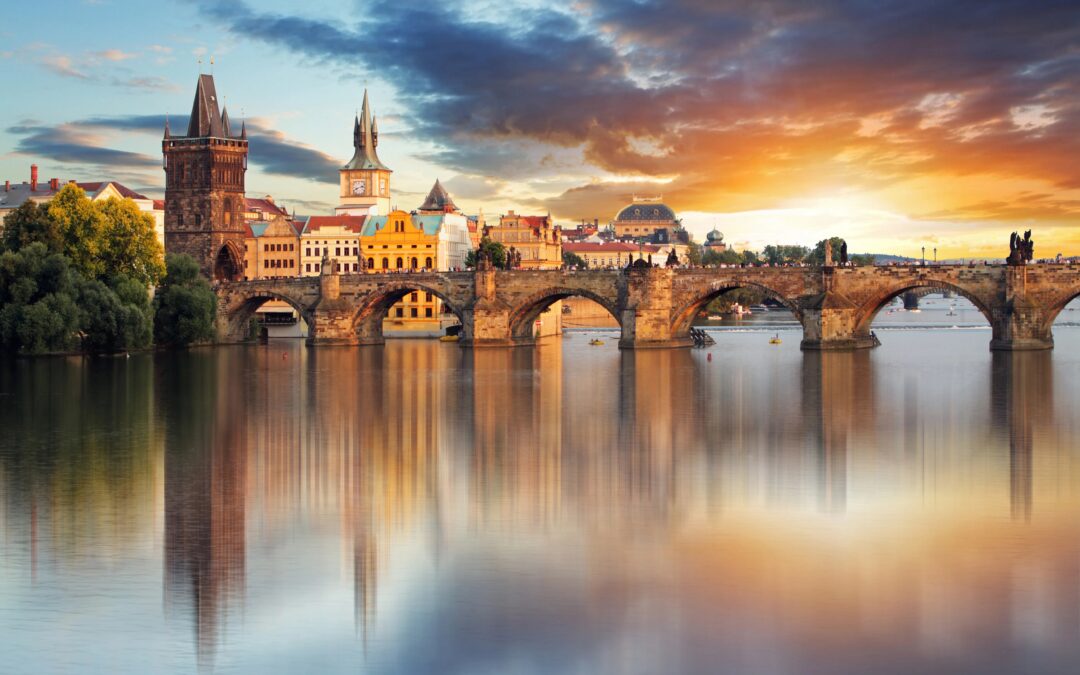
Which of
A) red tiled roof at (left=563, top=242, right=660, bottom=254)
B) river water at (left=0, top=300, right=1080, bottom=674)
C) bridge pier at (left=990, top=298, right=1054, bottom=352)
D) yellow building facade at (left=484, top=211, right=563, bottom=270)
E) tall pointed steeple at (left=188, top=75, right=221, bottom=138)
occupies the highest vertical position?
tall pointed steeple at (left=188, top=75, right=221, bottom=138)

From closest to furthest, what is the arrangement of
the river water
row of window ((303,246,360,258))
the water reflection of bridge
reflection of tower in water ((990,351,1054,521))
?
the river water → the water reflection of bridge → reflection of tower in water ((990,351,1054,521)) → row of window ((303,246,360,258))

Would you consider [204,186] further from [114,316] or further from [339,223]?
[114,316]

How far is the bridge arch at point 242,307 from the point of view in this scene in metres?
79.9

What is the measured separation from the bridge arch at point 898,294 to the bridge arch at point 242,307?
1239 inches

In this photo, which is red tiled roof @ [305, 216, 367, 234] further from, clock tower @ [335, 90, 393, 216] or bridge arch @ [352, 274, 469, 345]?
bridge arch @ [352, 274, 469, 345]

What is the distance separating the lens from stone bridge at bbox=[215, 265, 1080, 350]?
6469cm

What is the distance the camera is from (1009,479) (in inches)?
1070

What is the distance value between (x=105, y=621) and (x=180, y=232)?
84734mm

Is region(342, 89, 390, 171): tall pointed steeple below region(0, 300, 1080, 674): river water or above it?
above

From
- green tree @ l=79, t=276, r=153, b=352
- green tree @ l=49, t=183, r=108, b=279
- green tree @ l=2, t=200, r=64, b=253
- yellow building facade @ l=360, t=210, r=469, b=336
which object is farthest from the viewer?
yellow building facade @ l=360, t=210, r=469, b=336

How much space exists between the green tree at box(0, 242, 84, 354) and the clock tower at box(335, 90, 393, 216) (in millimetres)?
61014

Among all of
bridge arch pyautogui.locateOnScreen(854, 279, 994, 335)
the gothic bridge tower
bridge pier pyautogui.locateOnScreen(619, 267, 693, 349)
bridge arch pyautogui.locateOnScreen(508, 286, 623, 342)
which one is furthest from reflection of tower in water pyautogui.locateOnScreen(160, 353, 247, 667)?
the gothic bridge tower

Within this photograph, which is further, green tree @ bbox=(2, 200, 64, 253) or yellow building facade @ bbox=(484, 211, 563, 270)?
yellow building facade @ bbox=(484, 211, 563, 270)

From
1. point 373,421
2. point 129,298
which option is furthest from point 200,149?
point 373,421
